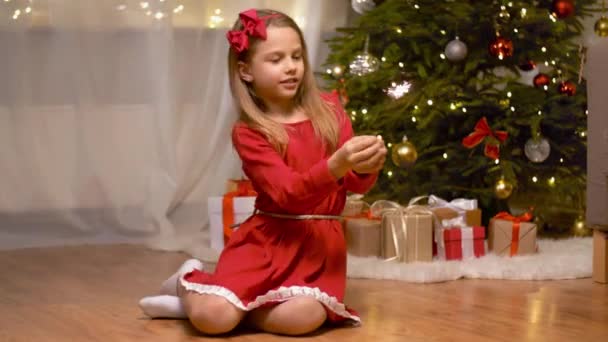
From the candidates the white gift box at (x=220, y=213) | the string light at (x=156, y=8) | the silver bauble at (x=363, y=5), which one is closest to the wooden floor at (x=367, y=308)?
the white gift box at (x=220, y=213)

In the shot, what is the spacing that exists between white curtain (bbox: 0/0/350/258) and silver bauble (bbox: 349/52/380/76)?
0.62 metres

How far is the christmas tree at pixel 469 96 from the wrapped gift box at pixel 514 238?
218 millimetres

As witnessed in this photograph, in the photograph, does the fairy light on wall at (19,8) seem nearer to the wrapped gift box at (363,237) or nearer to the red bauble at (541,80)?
the wrapped gift box at (363,237)

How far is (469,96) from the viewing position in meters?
3.35

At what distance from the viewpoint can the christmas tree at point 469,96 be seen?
11.0ft

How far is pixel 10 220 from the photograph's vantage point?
358cm

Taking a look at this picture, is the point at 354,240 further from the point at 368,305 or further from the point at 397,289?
the point at 368,305

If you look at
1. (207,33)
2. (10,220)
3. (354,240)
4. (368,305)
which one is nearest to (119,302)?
(368,305)

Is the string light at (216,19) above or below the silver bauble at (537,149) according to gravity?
above

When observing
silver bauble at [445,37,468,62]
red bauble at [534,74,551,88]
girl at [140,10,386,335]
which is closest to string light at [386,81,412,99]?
silver bauble at [445,37,468,62]

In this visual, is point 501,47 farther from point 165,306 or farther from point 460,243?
point 165,306

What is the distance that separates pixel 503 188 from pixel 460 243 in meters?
0.28

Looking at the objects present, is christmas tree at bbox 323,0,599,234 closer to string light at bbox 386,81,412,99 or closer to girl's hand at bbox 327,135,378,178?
string light at bbox 386,81,412,99

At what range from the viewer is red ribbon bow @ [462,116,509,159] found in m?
3.29
